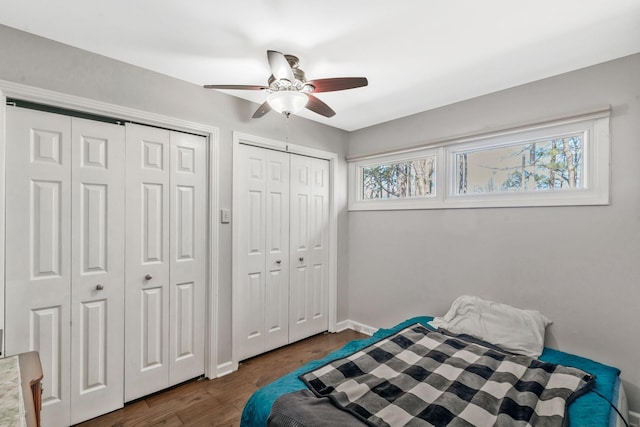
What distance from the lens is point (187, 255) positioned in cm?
249

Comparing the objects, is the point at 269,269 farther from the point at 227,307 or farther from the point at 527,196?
→ the point at 527,196

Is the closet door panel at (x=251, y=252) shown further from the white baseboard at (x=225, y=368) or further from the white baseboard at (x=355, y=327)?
the white baseboard at (x=355, y=327)

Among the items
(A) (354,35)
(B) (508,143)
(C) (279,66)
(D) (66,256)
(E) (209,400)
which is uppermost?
(A) (354,35)

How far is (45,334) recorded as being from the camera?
189 centimetres

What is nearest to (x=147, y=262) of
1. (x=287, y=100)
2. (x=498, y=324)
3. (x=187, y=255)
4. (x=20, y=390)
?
(x=187, y=255)

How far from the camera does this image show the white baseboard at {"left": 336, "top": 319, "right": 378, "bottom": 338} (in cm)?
352

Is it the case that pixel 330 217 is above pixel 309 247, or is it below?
above

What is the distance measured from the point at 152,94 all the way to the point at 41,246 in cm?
122

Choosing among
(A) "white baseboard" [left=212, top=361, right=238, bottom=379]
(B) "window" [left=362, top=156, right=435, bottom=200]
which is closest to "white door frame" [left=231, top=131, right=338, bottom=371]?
(A) "white baseboard" [left=212, top=361, right=238, bottom=379]

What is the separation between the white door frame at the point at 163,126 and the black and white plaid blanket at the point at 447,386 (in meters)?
1.16

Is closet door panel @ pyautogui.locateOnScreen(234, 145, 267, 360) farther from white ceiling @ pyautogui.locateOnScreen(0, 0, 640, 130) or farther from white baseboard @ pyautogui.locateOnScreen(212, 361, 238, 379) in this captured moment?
white ceiling @ pyautogui.locateOnScreen(0, 0, 640, 130)

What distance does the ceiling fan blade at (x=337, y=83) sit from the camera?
185cm

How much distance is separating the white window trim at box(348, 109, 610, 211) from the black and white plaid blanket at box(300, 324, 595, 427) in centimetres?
116

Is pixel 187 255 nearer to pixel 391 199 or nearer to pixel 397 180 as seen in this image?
pixel 391 199
